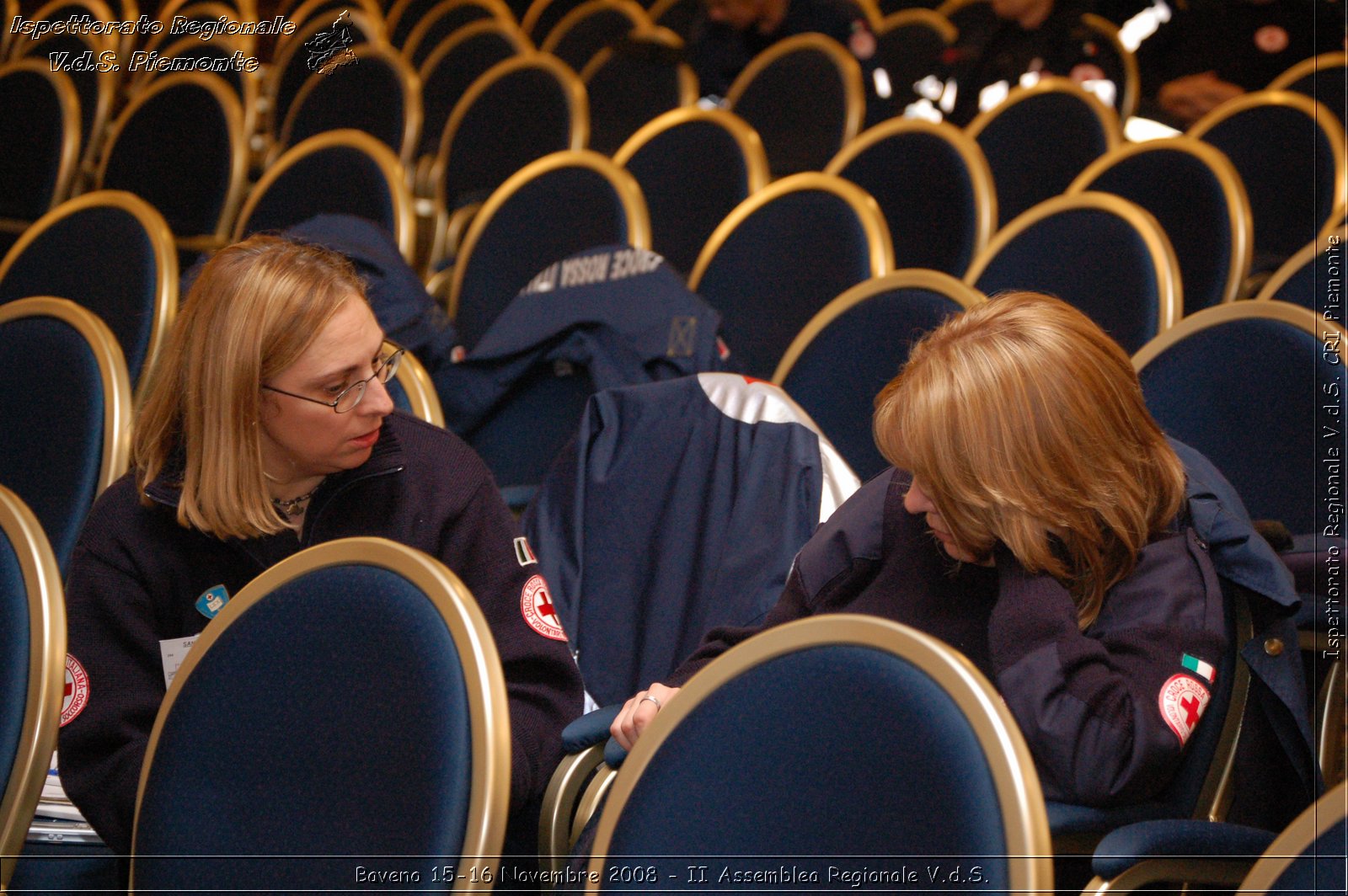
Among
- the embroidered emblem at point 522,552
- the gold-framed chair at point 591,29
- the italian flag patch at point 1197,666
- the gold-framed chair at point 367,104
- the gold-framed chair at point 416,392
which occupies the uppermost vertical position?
the gold-framed chair at point 591,29

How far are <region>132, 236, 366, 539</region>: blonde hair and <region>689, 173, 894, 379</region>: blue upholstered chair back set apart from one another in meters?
1.16

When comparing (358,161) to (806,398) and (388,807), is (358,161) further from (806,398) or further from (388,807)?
(388,807)

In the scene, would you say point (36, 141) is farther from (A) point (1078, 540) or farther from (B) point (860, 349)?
(A) point (1078, 540)

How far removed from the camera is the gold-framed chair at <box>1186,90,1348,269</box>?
2912mm

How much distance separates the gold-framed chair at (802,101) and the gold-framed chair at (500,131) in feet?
2.07

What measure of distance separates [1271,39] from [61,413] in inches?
145

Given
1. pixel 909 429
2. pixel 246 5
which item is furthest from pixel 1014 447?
pixel 246 5

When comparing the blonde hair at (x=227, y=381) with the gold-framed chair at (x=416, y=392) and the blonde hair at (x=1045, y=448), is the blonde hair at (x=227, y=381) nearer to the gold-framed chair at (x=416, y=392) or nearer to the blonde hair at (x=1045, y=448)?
the gold-framed chair at (x=416, y=392)

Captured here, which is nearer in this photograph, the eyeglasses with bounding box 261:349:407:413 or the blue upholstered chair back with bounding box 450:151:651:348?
the eyeglasses with bounding box 261:349:407:413

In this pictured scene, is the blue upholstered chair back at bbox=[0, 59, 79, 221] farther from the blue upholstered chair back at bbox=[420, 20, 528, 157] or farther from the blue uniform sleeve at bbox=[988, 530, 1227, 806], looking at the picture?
the blue uniform sleeve at bbox=[988, 530, 1227, 806]

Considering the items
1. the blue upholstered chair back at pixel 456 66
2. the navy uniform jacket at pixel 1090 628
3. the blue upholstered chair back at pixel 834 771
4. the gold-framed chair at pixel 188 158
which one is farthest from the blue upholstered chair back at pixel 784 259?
→ the blue upholstered chair back at pixel 456 66

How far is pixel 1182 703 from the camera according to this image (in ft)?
3.94

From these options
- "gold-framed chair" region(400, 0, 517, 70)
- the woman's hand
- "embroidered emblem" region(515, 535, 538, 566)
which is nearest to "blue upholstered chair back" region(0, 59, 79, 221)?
"gold-framed chair" region(400, 0, 517, 70)

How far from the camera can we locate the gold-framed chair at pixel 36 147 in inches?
144
